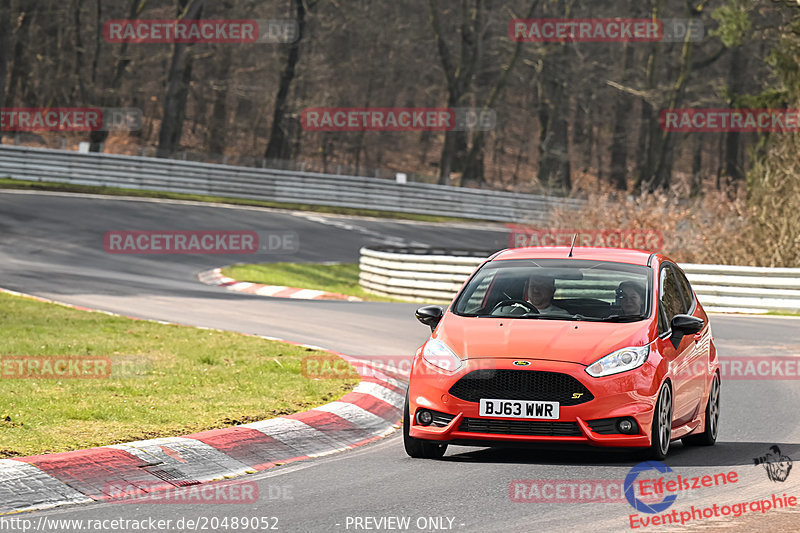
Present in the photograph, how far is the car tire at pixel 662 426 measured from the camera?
8336 millimetres

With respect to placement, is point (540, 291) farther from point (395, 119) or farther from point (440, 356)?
point (395, 119)

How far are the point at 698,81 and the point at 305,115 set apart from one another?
73.3 feet

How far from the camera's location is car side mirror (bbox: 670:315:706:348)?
8.99 metres

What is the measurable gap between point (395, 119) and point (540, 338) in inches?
2571

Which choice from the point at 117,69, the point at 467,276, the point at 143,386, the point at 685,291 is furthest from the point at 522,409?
the point at 117,69

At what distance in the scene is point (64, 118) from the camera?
198 feet

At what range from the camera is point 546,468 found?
27.2 feet

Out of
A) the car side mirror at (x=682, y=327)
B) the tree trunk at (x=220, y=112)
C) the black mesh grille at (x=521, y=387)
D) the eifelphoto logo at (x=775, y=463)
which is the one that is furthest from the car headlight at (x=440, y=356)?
the tree trunk at (x=220, y=112)

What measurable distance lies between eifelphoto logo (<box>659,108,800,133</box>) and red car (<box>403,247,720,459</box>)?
1846cm

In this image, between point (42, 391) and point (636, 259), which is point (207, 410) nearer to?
point (42, 391)

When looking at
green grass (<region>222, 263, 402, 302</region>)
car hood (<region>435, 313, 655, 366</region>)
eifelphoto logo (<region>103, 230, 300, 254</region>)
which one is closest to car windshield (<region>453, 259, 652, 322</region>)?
car hood (<region>435, 313, 655, 366</region>)

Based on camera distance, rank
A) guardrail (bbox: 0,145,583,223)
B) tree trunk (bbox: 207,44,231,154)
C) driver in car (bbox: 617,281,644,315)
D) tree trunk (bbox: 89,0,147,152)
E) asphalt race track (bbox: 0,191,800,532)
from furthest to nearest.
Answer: tree trunk (bbox: 207,44,231,154) → tree trunk (bbox: 89,0,147,152) → guardrail (bbox: 0,145,583,223) → driver in car (bbox: 617,281,644,315) → asphalt race track (bbox: 0,191,800,532)

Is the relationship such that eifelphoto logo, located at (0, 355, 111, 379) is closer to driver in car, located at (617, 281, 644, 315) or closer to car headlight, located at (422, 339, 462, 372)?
car headlight, located at (422, 339, 462, 372)

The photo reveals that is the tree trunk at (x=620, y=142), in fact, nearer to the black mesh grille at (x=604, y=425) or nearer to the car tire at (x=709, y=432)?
the car tire at (x=709, y=432)
